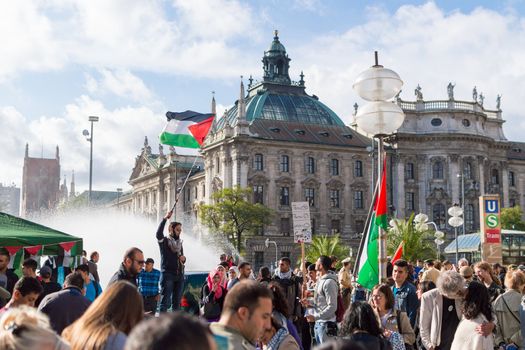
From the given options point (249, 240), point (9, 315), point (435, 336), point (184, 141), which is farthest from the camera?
point (249, 240)

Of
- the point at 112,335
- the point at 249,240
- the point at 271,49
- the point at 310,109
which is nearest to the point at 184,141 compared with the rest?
the point at 112,335

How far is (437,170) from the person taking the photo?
265ft

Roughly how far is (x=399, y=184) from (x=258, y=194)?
1516 cm

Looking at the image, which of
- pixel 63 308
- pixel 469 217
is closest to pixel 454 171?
pixel 469 217

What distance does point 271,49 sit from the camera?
→ 304 feet

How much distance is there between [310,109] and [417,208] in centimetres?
1636

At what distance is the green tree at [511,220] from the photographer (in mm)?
74438

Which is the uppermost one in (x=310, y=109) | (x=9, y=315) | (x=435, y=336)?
(x=310, y=109)

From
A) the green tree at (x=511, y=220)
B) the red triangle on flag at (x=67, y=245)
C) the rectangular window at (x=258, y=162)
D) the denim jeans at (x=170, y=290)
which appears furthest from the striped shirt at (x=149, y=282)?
the green tree at (x=511, y=220)

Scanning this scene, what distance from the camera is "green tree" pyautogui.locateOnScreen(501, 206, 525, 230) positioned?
74.4m

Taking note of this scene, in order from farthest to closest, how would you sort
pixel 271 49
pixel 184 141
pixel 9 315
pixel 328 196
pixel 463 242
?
pixel 271 49, pixel 328 196, pixel 463 242, pixel 184 141, pixel 9 315

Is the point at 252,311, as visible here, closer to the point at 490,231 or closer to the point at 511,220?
the point at 490,231

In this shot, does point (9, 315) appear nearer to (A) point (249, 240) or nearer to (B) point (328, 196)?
(A) point (249, 240)

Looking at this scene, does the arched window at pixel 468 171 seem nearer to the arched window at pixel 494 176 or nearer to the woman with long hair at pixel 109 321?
the arched window at pixel 494 176
